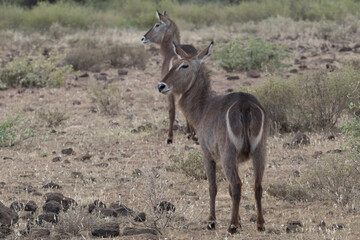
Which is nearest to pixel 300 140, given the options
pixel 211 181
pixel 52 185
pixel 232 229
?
pixel 211 181

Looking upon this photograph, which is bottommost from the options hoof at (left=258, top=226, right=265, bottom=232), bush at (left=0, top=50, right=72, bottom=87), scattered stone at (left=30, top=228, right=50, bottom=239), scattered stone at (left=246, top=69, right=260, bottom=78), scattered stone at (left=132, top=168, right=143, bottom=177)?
bush at (left=0, top=50, right=72, bottom=87)

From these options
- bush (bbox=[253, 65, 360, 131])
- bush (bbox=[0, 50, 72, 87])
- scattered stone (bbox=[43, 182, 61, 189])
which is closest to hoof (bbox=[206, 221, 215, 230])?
scattered stone (bbox=[43, 182, 61, 189])

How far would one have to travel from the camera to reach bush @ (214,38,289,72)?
1708 cm

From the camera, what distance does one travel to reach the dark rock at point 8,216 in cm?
635

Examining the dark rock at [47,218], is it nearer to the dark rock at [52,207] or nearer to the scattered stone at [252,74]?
the dark rock at [52,207]

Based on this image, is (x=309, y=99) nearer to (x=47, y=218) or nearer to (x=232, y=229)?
(x=232, y=229)

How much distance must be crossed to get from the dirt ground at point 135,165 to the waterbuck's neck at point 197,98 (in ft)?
2.57

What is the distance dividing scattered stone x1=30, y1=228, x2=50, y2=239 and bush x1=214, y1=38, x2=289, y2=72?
11.5 m

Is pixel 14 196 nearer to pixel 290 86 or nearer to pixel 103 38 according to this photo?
pixel 290 86

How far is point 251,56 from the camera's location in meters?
17.7

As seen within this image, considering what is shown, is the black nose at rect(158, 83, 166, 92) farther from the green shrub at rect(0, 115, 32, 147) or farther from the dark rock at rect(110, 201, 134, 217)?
the green shrub at rect(0, 115, 32, 147)

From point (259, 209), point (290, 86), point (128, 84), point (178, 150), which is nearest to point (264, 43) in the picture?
point (128, 84)

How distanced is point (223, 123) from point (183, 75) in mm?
1080

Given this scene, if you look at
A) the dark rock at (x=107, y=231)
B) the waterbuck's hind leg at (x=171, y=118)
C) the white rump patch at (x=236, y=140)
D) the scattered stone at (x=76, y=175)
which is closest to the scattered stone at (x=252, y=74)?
the waterbuck's hind leg at (x=171, y=118)
